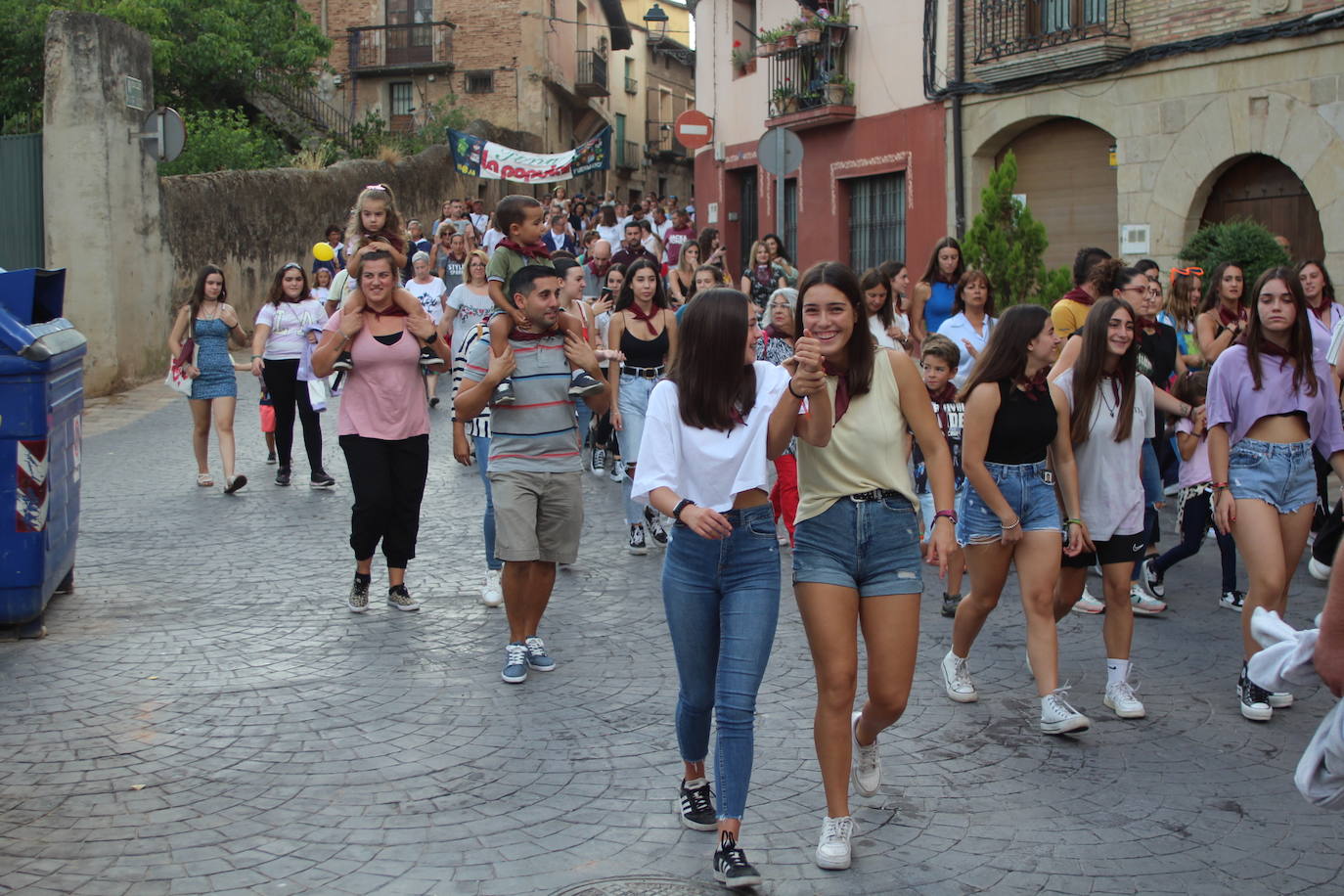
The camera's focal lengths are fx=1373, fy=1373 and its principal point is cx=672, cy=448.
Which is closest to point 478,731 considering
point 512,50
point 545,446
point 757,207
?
point 545,446

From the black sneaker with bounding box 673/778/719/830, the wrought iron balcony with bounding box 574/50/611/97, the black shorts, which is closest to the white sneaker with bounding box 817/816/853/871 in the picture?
the black sneaker with bounding box 673/778/719/830

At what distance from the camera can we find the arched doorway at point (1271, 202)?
1513 centimetres

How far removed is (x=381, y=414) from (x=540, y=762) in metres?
2.74

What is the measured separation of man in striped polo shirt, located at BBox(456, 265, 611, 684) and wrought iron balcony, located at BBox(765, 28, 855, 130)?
18.1 metres

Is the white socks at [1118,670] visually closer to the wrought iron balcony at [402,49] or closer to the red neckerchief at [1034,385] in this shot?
the red neckerchief at [1034,385]

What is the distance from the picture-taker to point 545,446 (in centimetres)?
634

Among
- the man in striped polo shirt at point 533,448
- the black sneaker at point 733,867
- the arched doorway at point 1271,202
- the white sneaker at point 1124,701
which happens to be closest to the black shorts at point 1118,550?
the white sneaker at point 1124,701

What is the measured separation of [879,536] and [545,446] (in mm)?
2434

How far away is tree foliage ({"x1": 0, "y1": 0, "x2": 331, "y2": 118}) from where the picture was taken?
23.2 metres

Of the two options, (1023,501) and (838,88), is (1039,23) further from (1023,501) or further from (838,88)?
(1023,501)

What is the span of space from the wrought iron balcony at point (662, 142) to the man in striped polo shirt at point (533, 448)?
2022 inches

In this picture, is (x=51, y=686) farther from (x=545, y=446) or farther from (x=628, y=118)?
(x=628, y=118)

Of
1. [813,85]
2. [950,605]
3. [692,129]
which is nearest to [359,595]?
[950,605]

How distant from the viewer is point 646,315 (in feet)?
30.6
